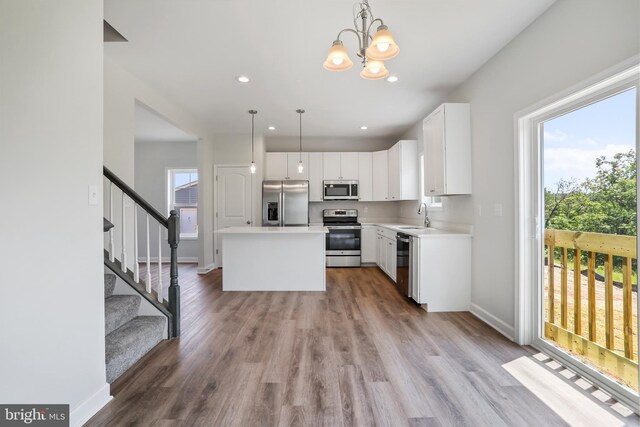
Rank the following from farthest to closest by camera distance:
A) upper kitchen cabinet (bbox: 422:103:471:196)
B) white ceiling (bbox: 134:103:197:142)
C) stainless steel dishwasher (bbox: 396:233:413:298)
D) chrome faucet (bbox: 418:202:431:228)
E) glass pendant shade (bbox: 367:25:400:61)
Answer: white ceiling (bbox: 134:103:197:142), chrome faucet (bbox: 418:202:431:228), stainless steel dishwasher (bbox: 396:233:413:298), upper kitchen cabinet (bbox: 422:103:471:196), glass pendant shade (bbox: 367:25:400:61)

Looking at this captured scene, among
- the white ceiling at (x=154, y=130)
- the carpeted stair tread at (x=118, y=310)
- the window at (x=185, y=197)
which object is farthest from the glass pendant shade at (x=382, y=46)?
the window at (x=185, y=197)

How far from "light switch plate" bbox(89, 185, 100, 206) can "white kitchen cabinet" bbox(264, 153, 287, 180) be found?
14.8 feet

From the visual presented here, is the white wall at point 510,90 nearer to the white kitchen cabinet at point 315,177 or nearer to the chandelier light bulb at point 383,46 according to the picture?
the chandelier light bulb at point 383,46

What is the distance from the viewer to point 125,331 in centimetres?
238

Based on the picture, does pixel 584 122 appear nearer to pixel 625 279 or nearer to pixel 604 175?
pixel 604 175

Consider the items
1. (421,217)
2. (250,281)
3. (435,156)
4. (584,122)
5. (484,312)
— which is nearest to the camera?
(584,122)

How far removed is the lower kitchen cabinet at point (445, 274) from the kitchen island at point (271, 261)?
4.70 ft

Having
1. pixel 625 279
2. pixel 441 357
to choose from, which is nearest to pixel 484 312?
pixel 441 357

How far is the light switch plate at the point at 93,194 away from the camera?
1689 mm

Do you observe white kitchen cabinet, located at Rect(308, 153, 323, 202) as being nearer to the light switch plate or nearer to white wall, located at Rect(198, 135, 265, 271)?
white wall, located at Rect(198, 135, 265, 271)

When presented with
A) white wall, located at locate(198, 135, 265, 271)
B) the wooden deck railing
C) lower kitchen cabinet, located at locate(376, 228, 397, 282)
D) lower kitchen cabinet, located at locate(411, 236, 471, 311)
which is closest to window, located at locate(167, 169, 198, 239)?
white wall, located at locate(198, 135, 265, 271)

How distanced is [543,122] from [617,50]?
0.76 metres

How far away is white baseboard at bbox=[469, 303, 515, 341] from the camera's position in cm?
271

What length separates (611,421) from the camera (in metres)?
1.63
